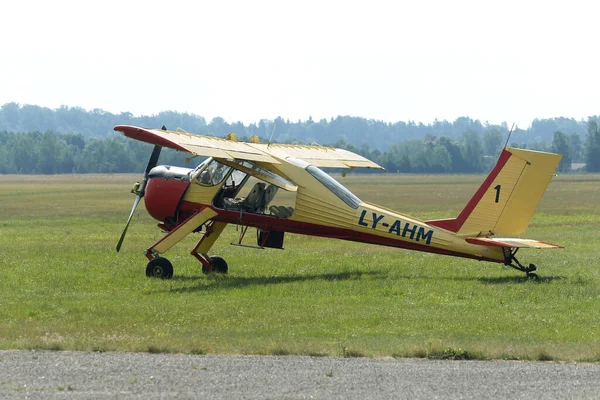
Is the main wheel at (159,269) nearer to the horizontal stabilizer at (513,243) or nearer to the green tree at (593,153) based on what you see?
the horizontal stabilizer at (513,243)

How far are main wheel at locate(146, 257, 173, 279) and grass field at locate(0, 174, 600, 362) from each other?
231mm

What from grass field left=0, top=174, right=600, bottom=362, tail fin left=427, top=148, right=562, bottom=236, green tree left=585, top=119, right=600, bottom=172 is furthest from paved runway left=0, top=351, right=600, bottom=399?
green tree left=585, top=119, right=600, bottom=172

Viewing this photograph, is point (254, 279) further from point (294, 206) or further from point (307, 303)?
point (307, 303)

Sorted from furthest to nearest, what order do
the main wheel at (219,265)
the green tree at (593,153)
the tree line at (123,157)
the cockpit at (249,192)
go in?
the green tree at (593,153), the tree line at (123,157), the main wheel at (219,265), the cockpit at (249,192)

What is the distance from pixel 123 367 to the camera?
9.83 meters

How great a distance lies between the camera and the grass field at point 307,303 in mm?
11414

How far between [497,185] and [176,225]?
663 cm

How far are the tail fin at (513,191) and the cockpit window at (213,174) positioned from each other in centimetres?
508

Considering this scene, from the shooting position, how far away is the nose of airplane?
62.2 feet

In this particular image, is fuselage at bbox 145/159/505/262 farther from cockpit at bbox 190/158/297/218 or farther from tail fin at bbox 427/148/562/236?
tail fin at bbox 427/148/562/236

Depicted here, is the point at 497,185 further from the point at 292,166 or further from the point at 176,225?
the point at 176,225

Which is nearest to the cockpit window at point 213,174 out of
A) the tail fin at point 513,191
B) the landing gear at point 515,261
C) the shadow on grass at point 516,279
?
the tail fin at point 513,191

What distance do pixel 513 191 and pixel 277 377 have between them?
342 inches

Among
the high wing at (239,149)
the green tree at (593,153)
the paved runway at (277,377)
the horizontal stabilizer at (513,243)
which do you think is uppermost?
the high wing at (239,149)
